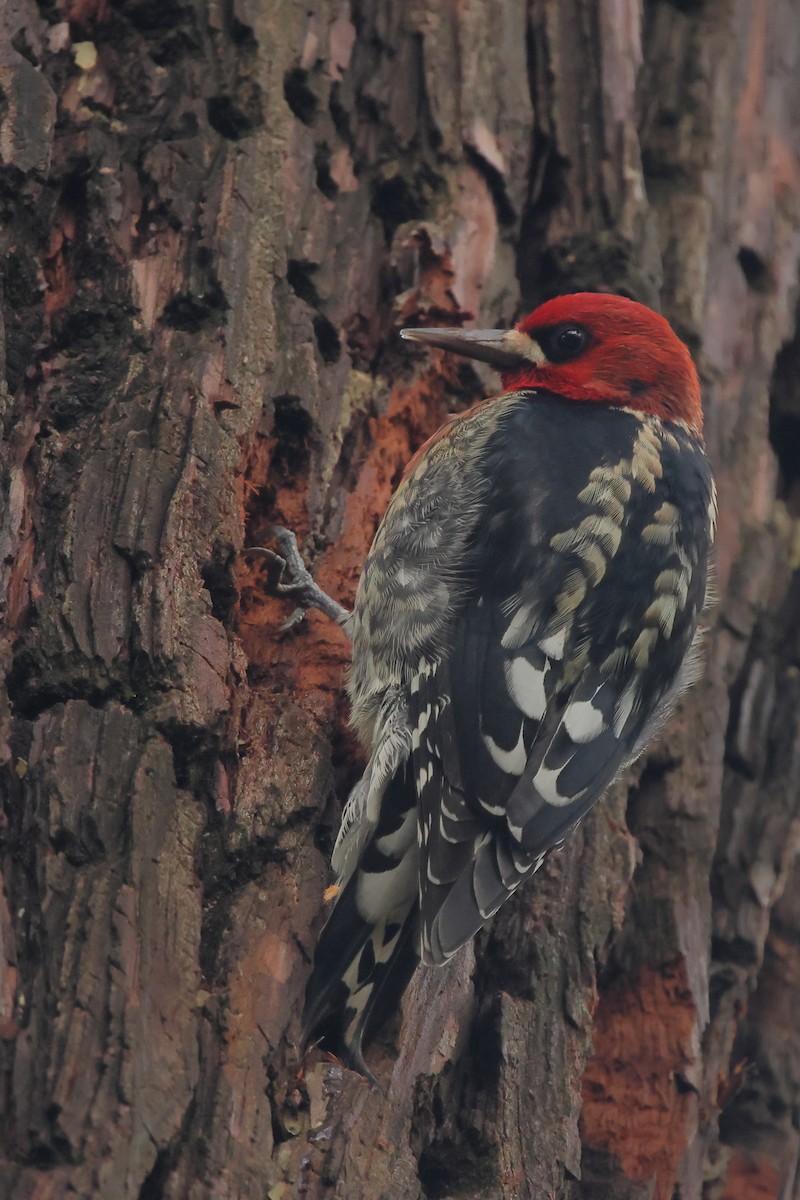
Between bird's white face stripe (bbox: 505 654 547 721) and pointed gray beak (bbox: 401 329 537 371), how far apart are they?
3.00 feet

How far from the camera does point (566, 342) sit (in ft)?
12.8

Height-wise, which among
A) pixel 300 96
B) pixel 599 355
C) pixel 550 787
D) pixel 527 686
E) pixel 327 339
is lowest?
pixel 550 787

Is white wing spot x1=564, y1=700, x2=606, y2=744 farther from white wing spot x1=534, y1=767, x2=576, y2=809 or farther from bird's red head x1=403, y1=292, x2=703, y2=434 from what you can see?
bird's red head x1=403, y1=292, x2=703, y2=434

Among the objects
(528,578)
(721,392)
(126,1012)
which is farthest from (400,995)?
(721,392)

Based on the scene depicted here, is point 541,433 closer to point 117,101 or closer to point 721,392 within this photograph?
point 721,392

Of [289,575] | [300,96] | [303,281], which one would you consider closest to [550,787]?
[289,575]

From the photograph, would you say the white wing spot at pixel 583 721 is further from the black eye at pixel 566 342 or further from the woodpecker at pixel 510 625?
the black eye at pixel 566 342

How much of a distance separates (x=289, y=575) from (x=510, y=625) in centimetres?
58

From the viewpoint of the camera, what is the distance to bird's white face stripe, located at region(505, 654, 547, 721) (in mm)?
3275

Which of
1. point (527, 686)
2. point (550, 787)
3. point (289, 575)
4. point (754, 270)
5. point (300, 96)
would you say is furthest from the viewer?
point (754, 270)

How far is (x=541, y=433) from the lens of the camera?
3.70 meters

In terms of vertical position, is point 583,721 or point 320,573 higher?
point 320,573

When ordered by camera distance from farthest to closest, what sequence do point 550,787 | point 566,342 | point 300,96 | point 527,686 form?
point 566,342
point 300,96
point 527,686
point 550,787

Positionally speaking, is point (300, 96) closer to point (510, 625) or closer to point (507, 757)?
point (510, 625)
